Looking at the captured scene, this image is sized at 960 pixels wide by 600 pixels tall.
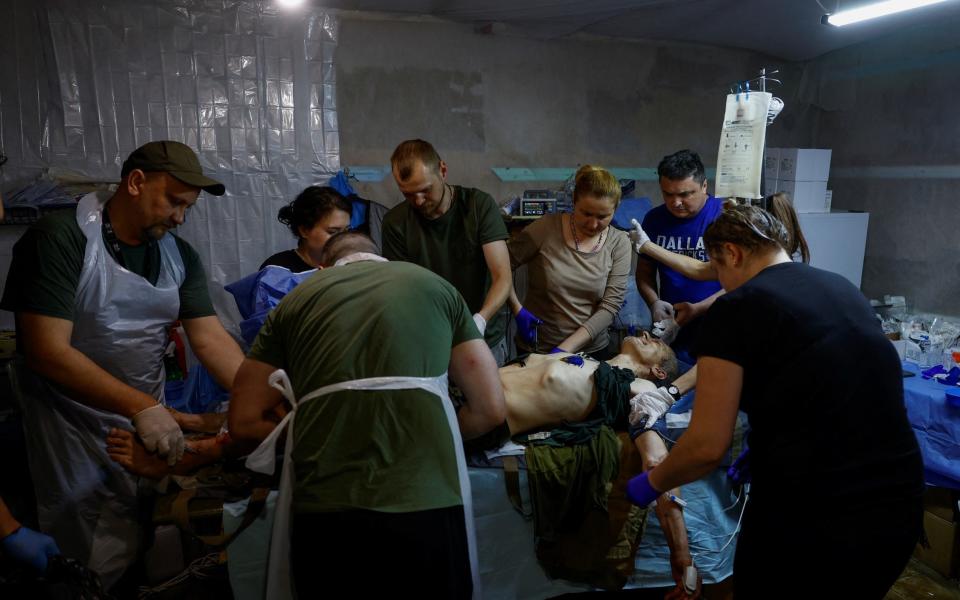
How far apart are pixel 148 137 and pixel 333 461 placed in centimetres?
331

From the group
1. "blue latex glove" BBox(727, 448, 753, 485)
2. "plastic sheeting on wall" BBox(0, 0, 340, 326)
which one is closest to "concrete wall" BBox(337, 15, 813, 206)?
"plastic sheeting on wall" BBox(0, 0, 340, 326)

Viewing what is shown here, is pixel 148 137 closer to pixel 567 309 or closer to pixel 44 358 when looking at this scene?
pixel 44 358

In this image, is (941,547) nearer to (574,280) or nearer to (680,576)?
(680,576)

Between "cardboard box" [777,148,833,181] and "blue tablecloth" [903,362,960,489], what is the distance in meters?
2.03

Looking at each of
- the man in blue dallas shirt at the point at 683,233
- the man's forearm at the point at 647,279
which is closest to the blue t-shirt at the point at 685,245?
the man in blue dallas shirt at the point at 683,233

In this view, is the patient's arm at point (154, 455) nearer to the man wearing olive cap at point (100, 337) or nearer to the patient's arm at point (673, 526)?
the man wearing olive cap at point (100, 337)

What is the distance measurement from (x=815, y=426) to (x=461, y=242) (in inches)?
67.9

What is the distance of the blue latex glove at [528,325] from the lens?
281 cm

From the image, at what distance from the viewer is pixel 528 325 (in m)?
2.81

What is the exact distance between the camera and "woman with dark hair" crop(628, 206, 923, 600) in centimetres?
127

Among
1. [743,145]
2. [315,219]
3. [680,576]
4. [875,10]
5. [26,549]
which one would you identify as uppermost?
[875,10]

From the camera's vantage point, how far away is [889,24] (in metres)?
4.20

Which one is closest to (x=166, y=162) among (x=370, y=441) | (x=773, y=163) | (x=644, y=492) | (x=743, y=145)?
(x=370, y=441)

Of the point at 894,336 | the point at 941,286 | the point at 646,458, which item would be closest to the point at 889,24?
the point at 941,286
